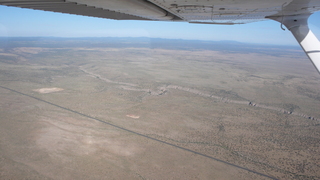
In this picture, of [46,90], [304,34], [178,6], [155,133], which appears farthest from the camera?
[46,90]

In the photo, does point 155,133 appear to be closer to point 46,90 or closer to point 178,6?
point 178,6

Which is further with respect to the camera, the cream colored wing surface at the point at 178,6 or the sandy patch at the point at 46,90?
the sandy patch at the point at 46,90

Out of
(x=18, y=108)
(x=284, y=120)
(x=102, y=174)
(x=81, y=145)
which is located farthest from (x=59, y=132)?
(x=284, y=120)

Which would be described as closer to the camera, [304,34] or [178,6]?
[178,6]

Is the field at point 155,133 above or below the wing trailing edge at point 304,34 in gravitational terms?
below

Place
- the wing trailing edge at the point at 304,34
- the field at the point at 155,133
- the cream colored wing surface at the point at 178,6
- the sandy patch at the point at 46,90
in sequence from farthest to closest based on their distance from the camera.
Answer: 1. the sandy patch at the point at 46,90
2. the field at the point at 155,133
3. the wing trailing edge at the point at 304,34
4. the cream colored wing surface at the point at 178,6

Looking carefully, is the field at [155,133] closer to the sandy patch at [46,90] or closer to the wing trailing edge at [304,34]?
the sandy patch at [46,90]

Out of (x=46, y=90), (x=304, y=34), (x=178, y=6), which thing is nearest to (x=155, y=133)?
(x=304, y=34)

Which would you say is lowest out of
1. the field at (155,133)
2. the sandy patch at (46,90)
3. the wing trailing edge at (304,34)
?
the field at (155,133)

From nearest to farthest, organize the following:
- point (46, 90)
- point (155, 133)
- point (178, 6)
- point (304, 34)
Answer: point (178, 6)
point (304, 34)
point (155, 133)
point (46, 90)

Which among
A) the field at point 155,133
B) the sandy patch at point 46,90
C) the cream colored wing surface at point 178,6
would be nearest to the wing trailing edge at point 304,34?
the cream colored wing surface at point 178,6

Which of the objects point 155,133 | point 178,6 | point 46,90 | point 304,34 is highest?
point 178,6
